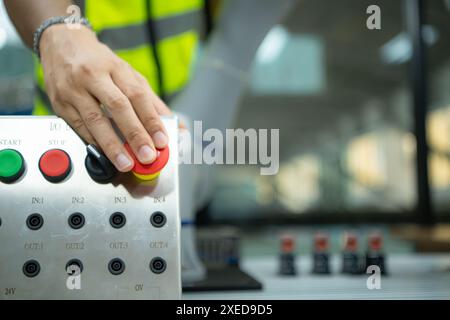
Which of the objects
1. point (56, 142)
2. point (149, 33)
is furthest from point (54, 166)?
point (149, 33)

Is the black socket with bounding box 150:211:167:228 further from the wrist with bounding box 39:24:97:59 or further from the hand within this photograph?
the wrist with bounding box 39:24:97:59

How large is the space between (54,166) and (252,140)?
19 cm

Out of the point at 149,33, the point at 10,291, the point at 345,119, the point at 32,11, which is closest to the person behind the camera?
the point at 10,291

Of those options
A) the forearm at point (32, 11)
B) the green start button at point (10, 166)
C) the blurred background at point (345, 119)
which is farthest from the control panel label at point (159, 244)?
the blurred background at point (345, 119)

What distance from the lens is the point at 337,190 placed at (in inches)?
102

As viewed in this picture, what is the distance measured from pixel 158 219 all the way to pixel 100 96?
0.34 ft

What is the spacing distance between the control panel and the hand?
0.01 metres

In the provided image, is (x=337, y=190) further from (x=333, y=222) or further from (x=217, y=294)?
(x=217, y=294)

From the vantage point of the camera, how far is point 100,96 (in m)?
0.42

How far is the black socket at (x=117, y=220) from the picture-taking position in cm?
39

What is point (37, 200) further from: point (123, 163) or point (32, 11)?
point (32, 11)

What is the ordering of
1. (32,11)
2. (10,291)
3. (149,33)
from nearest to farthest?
(10,291), (32,11), (149,33)

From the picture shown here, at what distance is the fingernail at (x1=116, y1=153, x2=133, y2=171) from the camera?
388 millimetres

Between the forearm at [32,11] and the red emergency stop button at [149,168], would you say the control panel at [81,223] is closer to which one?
the red emergency stop button at [149,168]
